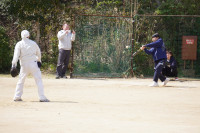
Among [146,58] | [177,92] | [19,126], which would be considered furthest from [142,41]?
[19,126]

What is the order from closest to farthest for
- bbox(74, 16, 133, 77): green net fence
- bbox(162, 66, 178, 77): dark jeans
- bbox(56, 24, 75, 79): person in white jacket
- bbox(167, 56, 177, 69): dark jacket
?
bbox(162, 66, 178, 77): dark jeans
bbox(167, 56, 177, 69): dark jacket
bbox(56, 24, 75, 79): person in white jacket
bbox(74, 16, 133, 77): green net fence

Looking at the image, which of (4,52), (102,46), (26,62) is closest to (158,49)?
(102,46)

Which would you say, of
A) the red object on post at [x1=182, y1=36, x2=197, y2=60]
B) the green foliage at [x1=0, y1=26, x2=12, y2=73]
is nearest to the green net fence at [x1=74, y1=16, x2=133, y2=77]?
the red object on post at [x1=182, y1=36, x2=197, y2=60]

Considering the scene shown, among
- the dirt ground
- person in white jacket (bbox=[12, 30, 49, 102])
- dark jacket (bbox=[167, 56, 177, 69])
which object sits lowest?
the dirt ground

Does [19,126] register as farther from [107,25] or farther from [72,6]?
[72,6]

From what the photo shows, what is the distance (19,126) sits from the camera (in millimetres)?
7684

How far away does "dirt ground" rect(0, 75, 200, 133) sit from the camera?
7686 millimetres

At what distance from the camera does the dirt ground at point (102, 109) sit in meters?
7.69

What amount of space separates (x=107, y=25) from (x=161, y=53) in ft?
13.0

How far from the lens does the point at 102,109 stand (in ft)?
32.2

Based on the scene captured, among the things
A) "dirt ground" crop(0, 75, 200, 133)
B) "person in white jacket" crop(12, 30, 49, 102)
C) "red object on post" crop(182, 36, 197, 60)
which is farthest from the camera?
"red object on post" crop(182, 36, 197, 60)

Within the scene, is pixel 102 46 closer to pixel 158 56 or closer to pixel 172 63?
pixel 172 63

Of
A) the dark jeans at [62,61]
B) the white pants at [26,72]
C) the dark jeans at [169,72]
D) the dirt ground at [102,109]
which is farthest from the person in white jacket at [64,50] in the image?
the white pants at [26,72]

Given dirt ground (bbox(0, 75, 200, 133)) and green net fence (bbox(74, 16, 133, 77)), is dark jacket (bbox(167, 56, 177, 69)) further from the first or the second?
dirt ground (bbox(0, 75, 200, 133))
